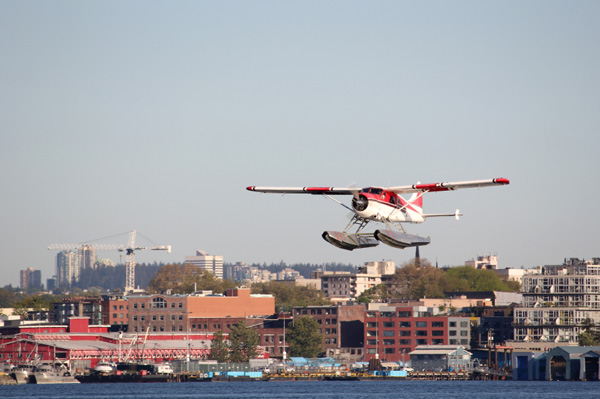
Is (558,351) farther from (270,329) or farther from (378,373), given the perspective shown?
(270,329)

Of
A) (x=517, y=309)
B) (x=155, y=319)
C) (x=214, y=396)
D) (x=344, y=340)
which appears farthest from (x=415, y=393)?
(x=155, y=319)

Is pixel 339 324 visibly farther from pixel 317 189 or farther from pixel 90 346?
pixel 317 189

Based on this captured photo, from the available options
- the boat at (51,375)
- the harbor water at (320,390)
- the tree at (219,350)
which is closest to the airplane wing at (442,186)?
the harbor water at (320,390)

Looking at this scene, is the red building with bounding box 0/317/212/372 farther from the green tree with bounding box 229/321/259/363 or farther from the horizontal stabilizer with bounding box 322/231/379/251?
the horizontal stabilizer with bounding box 322/231/379/251

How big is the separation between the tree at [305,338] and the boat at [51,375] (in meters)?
38.3

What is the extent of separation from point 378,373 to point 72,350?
4661 centimetres

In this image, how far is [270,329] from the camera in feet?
639

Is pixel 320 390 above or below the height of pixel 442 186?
below

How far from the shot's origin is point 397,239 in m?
64.6

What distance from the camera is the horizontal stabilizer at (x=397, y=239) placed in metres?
63.7

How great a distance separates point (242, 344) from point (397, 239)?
120 m

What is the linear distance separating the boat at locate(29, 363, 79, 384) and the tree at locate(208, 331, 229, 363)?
71.7 ft

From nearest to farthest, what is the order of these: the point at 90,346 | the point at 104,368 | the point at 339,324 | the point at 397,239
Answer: the point at 397,239, the point at 104,368, the point at 90,346, the point at 339,324

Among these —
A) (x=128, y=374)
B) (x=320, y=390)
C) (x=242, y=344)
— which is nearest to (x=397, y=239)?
(x=320, y=390)
